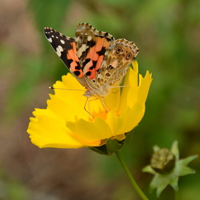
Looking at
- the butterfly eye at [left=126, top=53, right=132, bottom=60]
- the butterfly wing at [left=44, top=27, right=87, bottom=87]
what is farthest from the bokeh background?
the butterfly eye at [left=126, top=53, right=132, bottom=60]

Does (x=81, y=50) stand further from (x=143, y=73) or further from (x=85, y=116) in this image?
(x=143, y=73)

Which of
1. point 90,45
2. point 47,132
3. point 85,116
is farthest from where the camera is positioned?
point 85,116

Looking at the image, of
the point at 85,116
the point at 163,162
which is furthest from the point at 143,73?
the point at 163,162

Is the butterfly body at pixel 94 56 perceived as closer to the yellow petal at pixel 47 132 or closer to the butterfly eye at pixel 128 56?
the butterfly eye at pixel 128 56

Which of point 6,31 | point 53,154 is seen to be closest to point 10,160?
point 53,154

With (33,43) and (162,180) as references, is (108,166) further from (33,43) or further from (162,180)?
(33,43)

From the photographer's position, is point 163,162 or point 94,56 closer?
point 163,162
